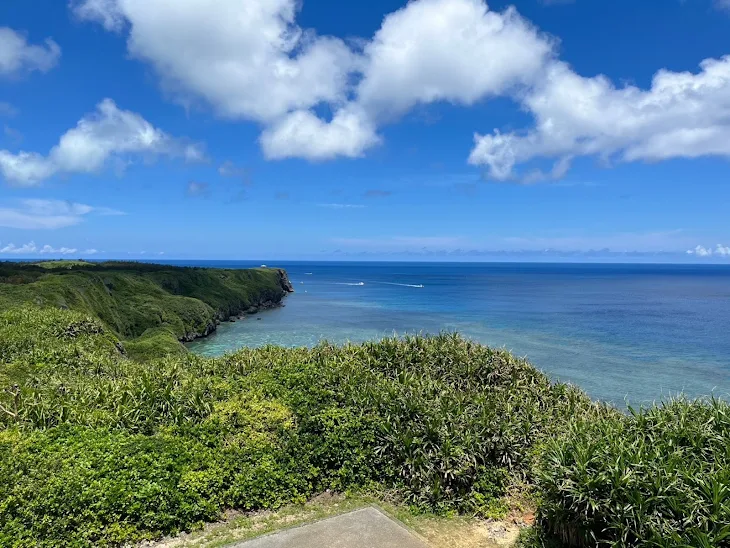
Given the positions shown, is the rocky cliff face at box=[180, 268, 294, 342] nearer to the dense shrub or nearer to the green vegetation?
the green vegetation

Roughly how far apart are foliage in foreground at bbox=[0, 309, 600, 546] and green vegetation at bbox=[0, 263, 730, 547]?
0.03 meters

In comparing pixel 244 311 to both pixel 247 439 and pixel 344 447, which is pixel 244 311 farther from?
pixel 344 447

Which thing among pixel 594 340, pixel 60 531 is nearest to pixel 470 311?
pixel 594 340

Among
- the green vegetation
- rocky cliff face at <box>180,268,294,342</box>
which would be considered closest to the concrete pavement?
the green vegetation

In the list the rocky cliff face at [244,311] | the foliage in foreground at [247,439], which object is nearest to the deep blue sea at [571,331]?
the rocky cliff face at [244,311]

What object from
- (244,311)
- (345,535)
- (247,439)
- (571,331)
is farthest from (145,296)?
(345,535)

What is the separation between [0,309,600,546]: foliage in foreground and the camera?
790 centimetres

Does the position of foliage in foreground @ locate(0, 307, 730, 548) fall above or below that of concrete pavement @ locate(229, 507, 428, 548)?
above

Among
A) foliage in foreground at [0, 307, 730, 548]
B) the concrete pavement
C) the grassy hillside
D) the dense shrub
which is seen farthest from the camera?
the grassy hillside

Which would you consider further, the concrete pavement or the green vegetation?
the concrete pavement

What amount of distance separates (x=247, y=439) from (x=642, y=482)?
7.29 meters

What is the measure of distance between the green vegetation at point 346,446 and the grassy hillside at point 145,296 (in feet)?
58.9

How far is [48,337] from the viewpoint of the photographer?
18953 mm

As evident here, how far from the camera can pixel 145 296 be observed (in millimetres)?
50188
